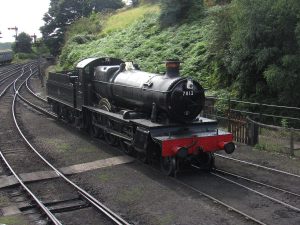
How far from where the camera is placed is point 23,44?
318ft

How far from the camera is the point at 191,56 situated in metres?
24.4

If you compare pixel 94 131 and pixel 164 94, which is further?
pixel 94 131

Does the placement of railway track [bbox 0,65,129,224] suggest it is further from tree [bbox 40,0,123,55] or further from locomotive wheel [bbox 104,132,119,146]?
Result: tree [bbox 40,0,123,55]

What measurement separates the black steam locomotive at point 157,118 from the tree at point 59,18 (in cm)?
4539

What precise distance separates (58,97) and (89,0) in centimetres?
5035

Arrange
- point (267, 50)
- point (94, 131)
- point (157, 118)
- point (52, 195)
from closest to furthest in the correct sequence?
1. point (52, 195)
2. point (157, 118)
3. point (267, 50)
4. point (94, 131)

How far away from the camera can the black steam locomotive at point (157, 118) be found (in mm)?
11578

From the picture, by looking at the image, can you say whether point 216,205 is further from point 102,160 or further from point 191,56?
point 191,56

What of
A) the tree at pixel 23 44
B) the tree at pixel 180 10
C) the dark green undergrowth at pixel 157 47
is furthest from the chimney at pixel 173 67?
the tree at pixel 23 44

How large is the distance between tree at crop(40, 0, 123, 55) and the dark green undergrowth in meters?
21.0

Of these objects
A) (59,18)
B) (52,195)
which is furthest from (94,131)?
(59,18)

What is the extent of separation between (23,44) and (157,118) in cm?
9014

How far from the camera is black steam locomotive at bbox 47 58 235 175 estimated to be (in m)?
11.6

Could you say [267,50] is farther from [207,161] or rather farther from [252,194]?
[252,194]
